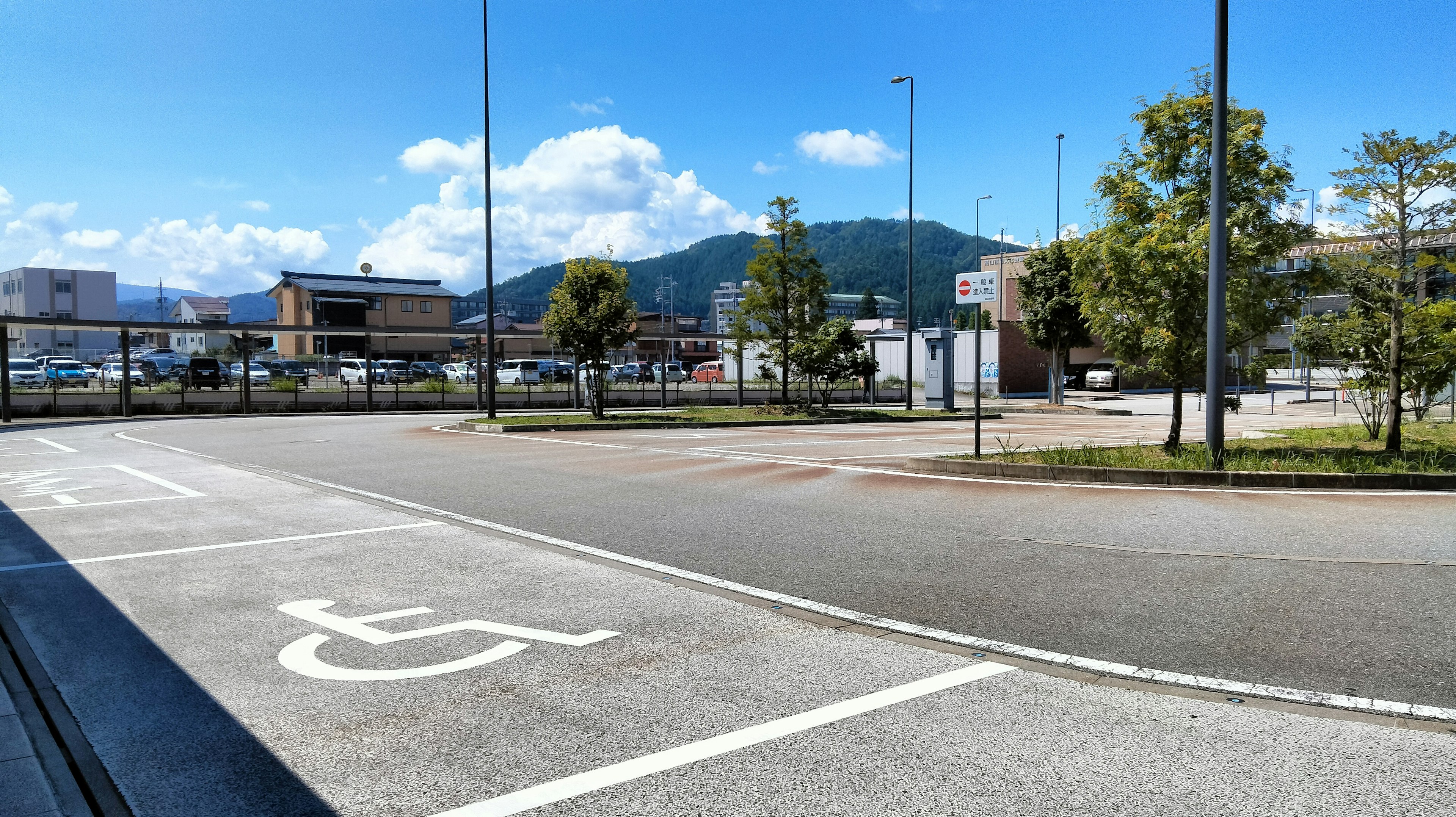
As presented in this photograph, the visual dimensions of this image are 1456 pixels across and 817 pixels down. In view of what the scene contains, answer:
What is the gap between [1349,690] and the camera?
171 inches

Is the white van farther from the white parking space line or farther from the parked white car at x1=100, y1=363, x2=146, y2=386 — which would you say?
the white parking space line

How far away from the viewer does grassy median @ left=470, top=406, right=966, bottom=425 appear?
2527 cm

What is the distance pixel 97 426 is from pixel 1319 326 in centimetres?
3031

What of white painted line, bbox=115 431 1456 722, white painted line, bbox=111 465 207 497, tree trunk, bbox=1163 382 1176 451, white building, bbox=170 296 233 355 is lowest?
white painted line, bbox=115 431 1456 722

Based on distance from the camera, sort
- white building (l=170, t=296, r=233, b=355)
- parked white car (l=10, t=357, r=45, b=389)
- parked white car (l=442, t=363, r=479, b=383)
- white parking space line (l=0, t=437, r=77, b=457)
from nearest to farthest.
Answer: white parking space line (l=0, t=437, r=77, b=457), parked white car (l=10, t=357, r=45, b=389), parked white car (l=442, t=363, r=479, b=383), white building (l=170, t=296, r=233, b=355)

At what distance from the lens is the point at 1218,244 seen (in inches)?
Answer: 465

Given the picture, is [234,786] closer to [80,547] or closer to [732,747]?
[732,747]

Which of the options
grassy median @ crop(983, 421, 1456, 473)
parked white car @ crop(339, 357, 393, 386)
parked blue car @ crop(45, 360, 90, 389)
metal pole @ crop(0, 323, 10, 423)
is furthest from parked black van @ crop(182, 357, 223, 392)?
grassy median @ crop(983, 421, 1456, 473)

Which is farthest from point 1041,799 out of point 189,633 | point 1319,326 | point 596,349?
point 596,349

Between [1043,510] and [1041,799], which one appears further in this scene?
[1043,510]

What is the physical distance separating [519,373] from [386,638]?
1937 inches

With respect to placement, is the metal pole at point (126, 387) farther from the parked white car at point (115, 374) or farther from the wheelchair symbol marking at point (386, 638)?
the wheelchair symbol marking at point (386, 638)

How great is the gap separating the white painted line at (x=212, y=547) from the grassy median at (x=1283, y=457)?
8.60 metres

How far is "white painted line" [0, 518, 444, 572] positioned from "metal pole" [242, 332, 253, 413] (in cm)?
2611
